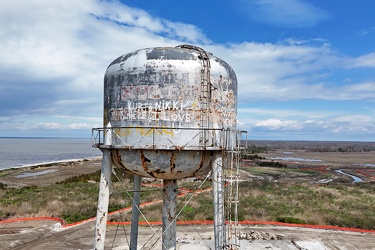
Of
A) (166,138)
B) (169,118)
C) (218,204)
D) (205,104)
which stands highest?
(205,104)

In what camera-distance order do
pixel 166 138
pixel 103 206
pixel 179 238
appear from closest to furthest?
pixel 166 138 → pixel 103 206 → pixel 179 238

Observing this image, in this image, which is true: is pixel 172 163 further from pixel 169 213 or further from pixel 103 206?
pixel 169 213

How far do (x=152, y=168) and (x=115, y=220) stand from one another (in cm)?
1360

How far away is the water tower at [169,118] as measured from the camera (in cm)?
937

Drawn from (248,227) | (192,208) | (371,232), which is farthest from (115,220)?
(371,232)

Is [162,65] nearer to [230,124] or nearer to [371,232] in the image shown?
[230,124]

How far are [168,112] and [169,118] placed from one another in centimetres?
17

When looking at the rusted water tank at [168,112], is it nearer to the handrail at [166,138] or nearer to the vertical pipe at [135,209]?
the handrail at [166,138]

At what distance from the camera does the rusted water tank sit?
9.36 metres

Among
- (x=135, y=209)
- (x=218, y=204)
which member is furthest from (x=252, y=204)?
(x=218, y=204)

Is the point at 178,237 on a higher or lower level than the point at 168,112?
lower

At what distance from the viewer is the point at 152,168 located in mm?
9602

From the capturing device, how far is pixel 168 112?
368 inches

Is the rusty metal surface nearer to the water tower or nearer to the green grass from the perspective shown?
the water tower
